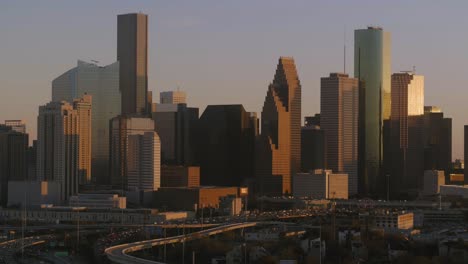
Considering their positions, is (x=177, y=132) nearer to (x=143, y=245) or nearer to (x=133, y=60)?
(x=133, y=60)

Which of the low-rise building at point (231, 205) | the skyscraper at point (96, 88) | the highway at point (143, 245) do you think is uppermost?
the skyscraper at point (96, 88)

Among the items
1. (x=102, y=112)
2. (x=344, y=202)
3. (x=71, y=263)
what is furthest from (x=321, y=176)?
(x=71, y=263)

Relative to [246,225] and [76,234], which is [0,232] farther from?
[246,225]

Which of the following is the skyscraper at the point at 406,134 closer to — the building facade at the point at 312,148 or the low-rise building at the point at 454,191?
the building facade at the point at 312,148

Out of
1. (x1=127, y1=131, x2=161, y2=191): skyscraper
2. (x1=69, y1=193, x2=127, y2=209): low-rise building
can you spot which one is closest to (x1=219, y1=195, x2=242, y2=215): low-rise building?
(x1=69, y1=193, x2=127, y2=209): low-rise building

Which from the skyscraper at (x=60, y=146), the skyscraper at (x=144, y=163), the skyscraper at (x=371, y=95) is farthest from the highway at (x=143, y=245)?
the skyscraper at (x=371, y=95)
